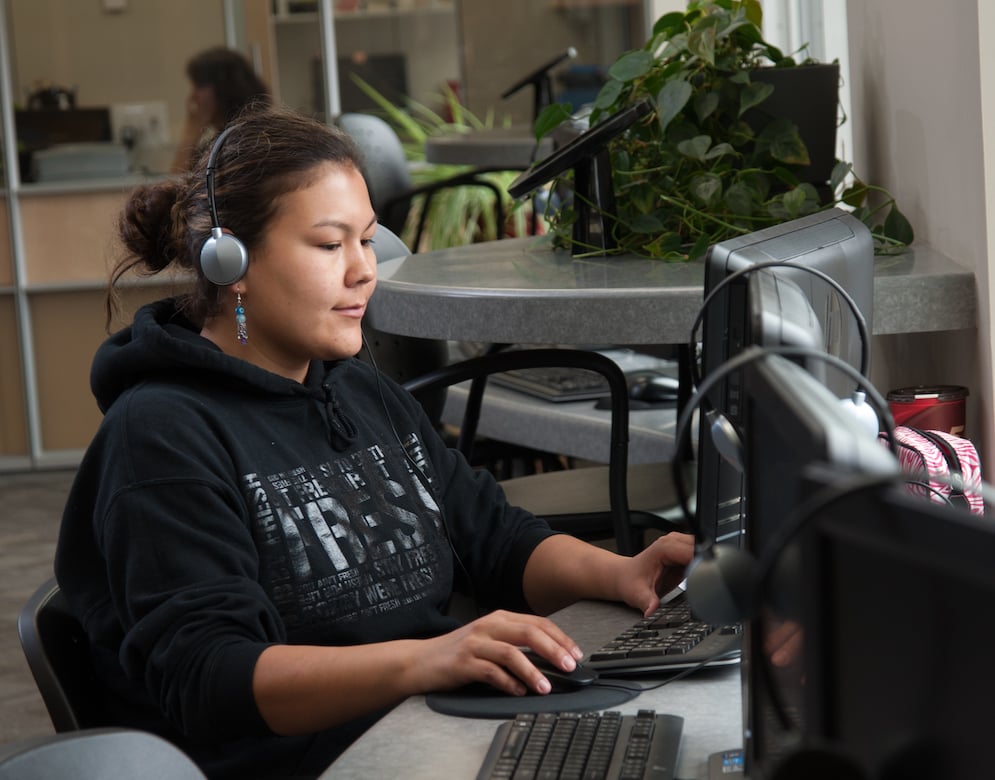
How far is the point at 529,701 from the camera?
3.22ft

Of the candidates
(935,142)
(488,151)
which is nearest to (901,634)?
(935,142)

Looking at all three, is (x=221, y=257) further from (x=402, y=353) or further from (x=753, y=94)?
(x=402, y=353)

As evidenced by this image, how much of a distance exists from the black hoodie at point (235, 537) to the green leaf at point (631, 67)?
67cm

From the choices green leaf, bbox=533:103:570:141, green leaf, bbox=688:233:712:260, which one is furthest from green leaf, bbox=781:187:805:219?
green leaf, bbox=533:103:570:141

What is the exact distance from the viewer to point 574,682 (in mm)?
998

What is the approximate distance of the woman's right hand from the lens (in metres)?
1.00

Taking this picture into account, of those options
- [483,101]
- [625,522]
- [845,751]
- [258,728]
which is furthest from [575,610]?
[483,101]

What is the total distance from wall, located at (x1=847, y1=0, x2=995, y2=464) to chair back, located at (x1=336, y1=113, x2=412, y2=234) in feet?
6.83

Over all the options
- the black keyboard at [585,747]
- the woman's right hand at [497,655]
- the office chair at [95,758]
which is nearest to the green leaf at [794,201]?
the woman's right hand at [497,655]

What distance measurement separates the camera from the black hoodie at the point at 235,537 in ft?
3.63

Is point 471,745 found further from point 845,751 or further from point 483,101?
point 483,101

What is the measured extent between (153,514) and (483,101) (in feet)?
16.1

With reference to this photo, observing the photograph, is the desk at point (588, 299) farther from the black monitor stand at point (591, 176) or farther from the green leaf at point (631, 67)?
the green leaf at point (631, 67)

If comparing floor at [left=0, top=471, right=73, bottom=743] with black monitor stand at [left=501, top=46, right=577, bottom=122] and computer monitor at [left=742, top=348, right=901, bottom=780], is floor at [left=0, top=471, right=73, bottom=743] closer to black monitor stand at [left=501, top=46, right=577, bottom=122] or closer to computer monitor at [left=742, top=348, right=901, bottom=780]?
black monitor stand at [left=501, top=46, right=577, bottom=122]
